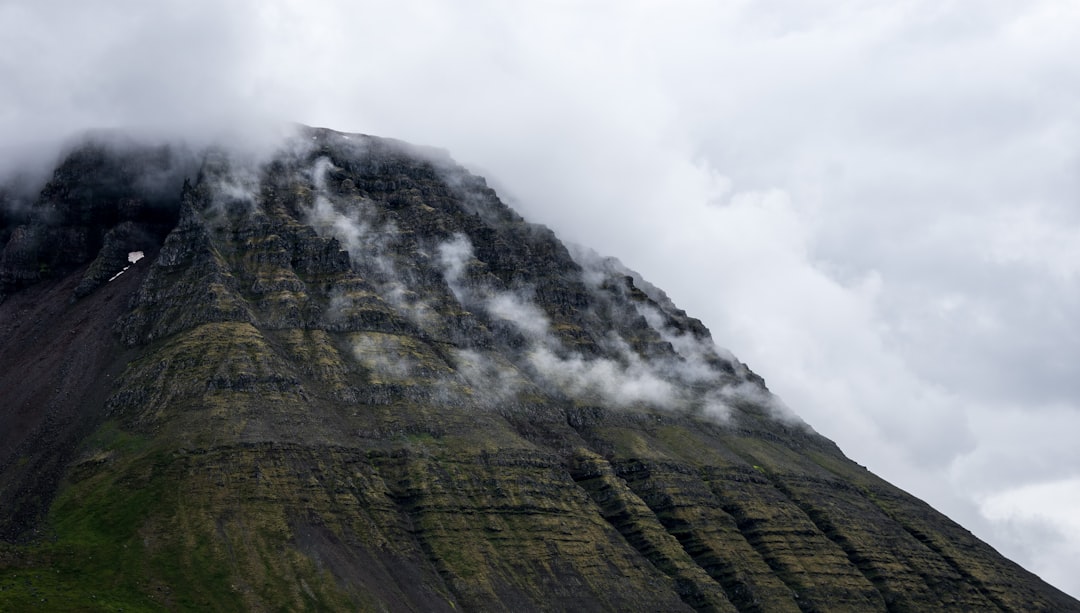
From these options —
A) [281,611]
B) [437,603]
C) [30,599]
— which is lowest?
[30,599]

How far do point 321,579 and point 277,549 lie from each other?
1107cm

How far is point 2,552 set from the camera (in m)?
183

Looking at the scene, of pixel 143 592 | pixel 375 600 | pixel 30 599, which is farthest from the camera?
pixel 375 600

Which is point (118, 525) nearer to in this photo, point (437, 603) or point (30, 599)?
point (30, 599)

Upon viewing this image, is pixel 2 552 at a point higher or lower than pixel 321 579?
lower

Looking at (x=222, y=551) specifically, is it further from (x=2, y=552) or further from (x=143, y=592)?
(x=2, y=552)

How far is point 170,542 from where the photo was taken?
193250 millimetres

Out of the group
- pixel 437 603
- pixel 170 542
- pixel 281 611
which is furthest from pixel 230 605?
pixel 437 603

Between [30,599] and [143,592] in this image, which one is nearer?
[30,599]

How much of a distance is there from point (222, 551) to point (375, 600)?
1192 inches

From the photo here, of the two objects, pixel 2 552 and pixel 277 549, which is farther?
pixel 277 549

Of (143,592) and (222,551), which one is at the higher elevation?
(222,551)

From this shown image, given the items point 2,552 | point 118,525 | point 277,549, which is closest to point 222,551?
point 277,549

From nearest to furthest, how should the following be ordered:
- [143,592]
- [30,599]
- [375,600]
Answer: [30,599]
[143,592]
[375,600]
